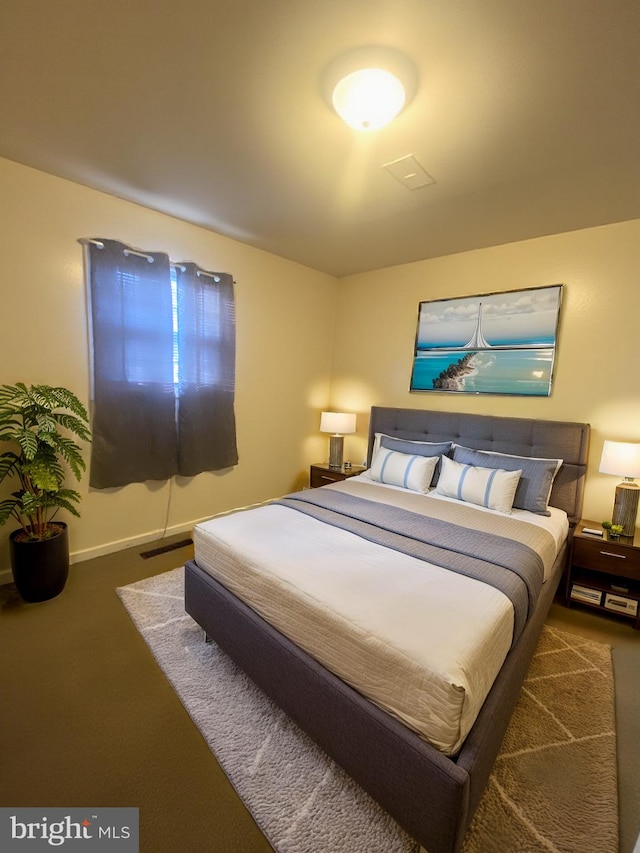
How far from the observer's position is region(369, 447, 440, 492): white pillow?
2914 mm

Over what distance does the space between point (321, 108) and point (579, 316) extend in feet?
7.74

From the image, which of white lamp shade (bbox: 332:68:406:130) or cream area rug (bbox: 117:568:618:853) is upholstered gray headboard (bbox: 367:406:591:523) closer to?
cream area rug (bbox: 117:568:618:853)

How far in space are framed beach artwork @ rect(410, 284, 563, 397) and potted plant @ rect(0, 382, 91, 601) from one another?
2.94 meters

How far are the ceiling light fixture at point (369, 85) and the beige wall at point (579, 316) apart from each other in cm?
191

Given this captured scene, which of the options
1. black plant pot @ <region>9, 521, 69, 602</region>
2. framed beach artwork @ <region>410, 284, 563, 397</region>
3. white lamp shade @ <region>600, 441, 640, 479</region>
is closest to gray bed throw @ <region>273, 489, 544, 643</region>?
white lamp shade @ <region>600, 441, 640, 479</region>

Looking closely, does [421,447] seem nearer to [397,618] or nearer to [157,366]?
[397,618]

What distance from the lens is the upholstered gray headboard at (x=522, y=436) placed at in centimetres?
270

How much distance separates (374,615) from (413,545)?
2.15 ft

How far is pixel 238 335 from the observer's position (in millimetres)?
3455

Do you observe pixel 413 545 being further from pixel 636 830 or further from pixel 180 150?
pixel 180 150

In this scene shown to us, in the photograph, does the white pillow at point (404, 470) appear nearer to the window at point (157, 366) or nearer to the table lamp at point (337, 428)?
the table lamp at point (337, 428)

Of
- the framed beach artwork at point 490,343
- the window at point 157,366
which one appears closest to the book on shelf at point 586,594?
the framed beach artwork at point 490,343

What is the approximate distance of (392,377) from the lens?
12.5 feet

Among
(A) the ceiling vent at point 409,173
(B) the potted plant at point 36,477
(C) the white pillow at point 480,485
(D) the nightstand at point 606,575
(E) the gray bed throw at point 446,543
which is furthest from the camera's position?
(C) the white pillow at point 480,485
